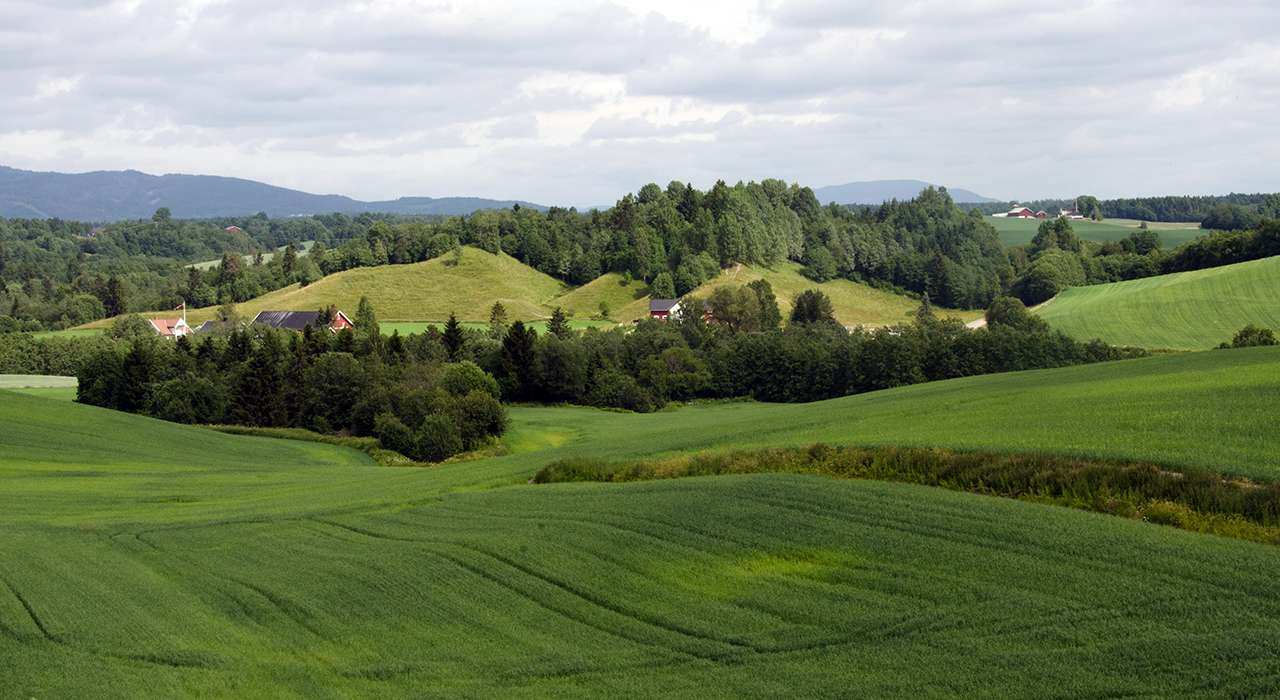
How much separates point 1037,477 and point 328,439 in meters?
56.1

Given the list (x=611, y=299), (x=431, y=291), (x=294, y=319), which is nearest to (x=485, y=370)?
(x=294, y=319)

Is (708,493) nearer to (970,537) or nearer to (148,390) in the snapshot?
(970,537)

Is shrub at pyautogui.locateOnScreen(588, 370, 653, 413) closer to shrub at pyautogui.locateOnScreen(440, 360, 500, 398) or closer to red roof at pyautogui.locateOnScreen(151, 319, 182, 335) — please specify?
shrub at pyautogui.locateOnScreen(440, 360, 500, 398)

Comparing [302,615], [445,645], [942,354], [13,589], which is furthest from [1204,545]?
[942,354]

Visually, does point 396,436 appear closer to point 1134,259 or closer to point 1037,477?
point 1037,477

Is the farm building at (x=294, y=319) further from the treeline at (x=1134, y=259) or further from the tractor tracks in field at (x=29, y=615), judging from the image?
Result: the tractor tracks in field at (x=29, y=615)

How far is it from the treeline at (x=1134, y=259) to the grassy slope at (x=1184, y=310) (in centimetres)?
874

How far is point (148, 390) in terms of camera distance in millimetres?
87750

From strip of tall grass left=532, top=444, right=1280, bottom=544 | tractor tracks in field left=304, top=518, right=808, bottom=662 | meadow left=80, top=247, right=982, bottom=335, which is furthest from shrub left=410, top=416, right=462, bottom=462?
meadow left=80, top=247, right=982, bottom=335

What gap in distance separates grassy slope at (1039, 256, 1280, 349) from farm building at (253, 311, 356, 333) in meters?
90.8

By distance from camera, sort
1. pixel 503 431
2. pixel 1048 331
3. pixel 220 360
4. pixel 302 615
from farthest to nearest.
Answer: pixel 1048 331
pixel 220 360
pixel 503 431
pixel 302 615

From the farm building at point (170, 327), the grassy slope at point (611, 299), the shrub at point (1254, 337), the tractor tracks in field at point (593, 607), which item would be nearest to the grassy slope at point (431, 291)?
the grassy slope at point (611, 299)

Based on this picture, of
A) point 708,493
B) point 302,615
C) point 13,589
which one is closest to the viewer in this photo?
point 302,615

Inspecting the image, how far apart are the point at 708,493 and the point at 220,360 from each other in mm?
73710
